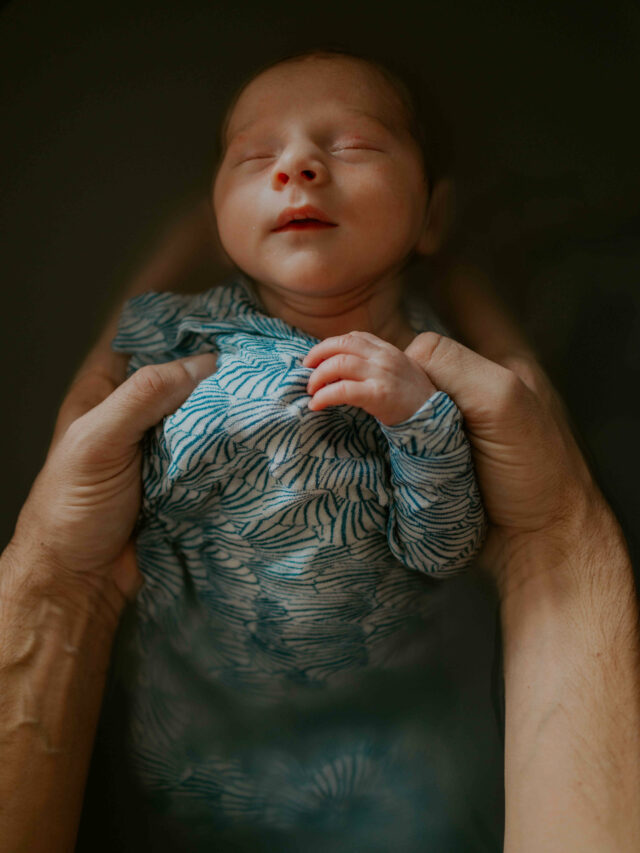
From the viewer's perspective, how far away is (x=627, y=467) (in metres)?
1.01

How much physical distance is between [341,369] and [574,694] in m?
0.39

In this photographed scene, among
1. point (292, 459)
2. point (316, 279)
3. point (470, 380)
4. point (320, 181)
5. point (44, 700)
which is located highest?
point (320, 181)

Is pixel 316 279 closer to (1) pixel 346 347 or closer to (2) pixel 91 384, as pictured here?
(1) pixel 346 347

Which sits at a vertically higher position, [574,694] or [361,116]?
[361,116]

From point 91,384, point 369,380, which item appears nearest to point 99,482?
point 91,384

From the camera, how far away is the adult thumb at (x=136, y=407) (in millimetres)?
811

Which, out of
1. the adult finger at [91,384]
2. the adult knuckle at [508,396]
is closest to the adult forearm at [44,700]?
the adult finger at [91,384]

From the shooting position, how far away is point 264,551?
0.85 meters

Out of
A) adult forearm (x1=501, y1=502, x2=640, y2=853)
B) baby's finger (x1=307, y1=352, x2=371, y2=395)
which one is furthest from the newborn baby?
adult forearm (x1=501, y1=502, x2=640, y2=853)

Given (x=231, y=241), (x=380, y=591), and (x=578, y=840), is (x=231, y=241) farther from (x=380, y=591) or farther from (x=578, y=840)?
(x=578, y=840)

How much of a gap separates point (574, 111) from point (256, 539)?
28.9 inches

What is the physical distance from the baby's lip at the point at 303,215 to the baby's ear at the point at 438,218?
175mm

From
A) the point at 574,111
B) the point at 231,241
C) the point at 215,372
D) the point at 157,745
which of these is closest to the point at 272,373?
the point at 215,372

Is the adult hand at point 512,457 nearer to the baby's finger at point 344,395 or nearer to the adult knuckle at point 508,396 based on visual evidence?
the adult knuckle at point 508,396
